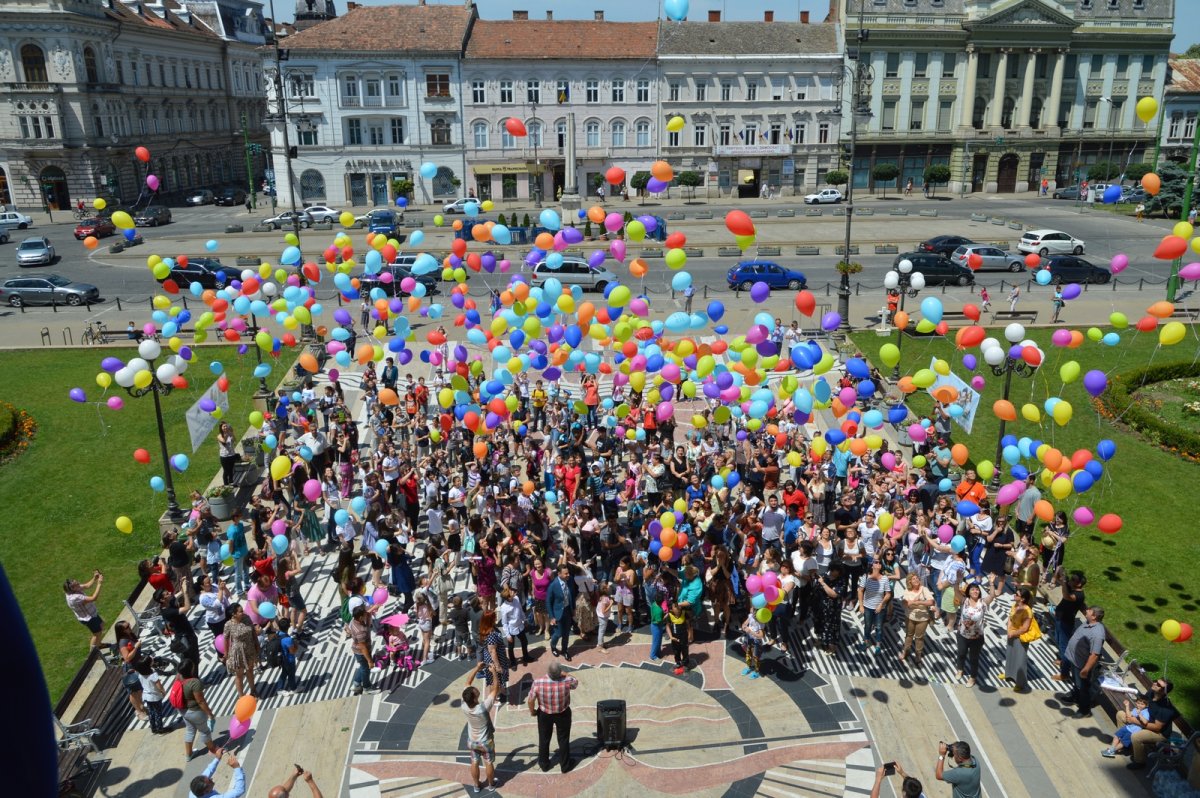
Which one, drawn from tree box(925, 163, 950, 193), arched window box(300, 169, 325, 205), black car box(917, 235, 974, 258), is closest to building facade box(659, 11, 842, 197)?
tree box(925, 163, 950, 193)

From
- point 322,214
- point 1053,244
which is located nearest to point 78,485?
point 1053,244

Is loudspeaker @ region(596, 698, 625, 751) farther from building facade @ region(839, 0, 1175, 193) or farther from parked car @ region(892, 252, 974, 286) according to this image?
building facade @ region(839, 0, 1175, 193)

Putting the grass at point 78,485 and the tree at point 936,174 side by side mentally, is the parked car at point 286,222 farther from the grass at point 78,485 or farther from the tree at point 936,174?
the tree at point 936,174

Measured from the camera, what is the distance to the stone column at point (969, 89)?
215ft

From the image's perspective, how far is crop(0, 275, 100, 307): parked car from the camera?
36531 millimetres

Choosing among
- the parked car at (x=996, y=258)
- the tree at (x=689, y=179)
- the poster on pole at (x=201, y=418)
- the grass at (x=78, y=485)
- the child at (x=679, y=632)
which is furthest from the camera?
the tree at (x=689, y=179)

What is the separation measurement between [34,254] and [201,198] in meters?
28.3

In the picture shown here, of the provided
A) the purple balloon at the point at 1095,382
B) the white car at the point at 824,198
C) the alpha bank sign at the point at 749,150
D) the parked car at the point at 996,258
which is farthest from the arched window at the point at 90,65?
the purple balloon at the point at 1095,382

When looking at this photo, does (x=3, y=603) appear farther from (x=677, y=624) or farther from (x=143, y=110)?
(x=143, y=110)

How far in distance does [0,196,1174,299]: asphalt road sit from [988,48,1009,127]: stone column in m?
6.11

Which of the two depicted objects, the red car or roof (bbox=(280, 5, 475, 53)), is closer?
the red car

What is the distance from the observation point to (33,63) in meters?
61.0

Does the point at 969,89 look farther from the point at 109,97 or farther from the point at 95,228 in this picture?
the point at 109,97

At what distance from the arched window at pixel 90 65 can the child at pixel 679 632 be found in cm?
6549
